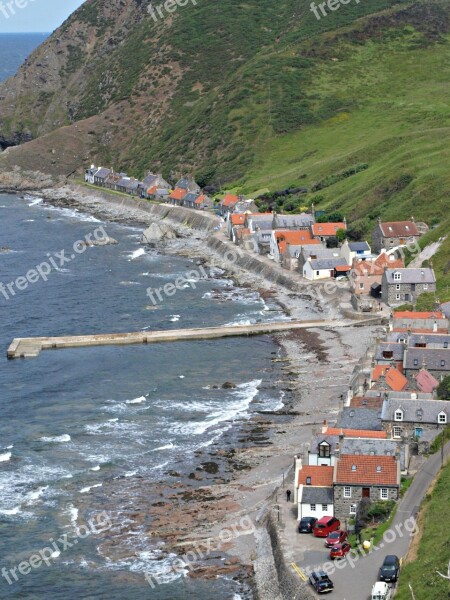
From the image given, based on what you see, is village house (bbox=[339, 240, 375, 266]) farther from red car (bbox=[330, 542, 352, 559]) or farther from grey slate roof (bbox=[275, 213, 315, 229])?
red car (bbox=[330, 542, 352, 559])

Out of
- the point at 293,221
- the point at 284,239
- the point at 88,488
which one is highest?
the point at 88,488

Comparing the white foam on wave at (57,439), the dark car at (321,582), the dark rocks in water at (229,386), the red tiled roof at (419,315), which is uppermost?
the white foam on wave at (57,439)

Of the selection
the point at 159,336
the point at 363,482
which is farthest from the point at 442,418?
the point at 159,336

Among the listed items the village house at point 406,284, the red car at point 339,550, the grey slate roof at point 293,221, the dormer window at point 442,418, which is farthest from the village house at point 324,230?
the red car at point 339,550

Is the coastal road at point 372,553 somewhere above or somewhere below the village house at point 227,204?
above

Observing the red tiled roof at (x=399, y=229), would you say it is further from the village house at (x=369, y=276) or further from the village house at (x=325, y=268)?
the village house at (x=369, y=276)

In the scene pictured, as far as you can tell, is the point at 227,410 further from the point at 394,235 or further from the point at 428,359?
the point at 394,235

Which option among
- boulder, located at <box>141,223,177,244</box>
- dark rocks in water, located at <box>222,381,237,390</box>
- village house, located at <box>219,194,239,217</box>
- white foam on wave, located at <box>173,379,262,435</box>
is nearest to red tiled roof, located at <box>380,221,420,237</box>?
white foam on wave, located at <box>173,379,262,435</box>
